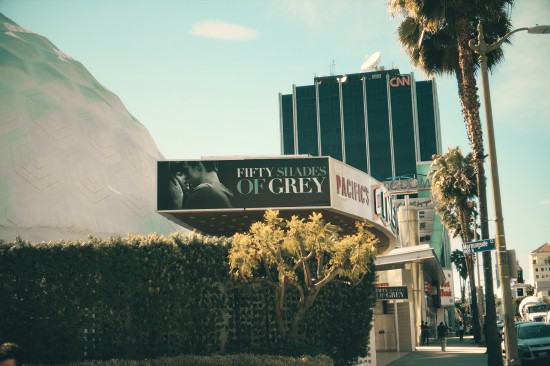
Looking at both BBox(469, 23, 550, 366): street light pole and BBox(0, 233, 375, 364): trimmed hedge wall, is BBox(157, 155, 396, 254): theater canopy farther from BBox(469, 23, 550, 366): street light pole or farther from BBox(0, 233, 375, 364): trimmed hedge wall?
BBox(469, 23, 550, 366): street light pole

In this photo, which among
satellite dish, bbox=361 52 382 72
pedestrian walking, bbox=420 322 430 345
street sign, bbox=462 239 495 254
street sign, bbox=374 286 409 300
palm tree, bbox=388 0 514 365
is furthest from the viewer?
satellite dish, bbox=361 52 382 72

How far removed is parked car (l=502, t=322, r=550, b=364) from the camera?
2170 cm

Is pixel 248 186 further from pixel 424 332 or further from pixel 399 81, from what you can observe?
pixel 399 81

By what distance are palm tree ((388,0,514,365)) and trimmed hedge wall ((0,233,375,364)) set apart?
8.00 metres

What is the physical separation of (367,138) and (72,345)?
449ft

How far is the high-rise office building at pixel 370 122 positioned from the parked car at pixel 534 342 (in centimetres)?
12261

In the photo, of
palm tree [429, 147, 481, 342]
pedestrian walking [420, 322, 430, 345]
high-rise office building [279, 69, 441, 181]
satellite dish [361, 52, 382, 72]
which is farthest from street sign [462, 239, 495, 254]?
high-rise office building [279, 69, 441, 181]

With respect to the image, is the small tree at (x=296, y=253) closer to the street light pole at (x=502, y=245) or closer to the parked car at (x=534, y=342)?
the street light pole at (x=502, y=245)

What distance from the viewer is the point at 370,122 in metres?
150

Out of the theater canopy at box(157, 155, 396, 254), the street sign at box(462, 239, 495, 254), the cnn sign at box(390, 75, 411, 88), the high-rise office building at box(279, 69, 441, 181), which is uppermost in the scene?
the cnn sign at box(390, 75, 411, 88)

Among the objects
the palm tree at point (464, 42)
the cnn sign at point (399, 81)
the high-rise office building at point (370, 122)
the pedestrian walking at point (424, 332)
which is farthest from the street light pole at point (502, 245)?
the cnn sign at point (399, 81)

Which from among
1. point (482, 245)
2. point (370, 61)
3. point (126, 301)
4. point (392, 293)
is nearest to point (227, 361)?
point (126, 301)

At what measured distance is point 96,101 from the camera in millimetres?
34656

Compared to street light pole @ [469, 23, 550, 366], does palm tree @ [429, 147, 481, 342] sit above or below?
above
